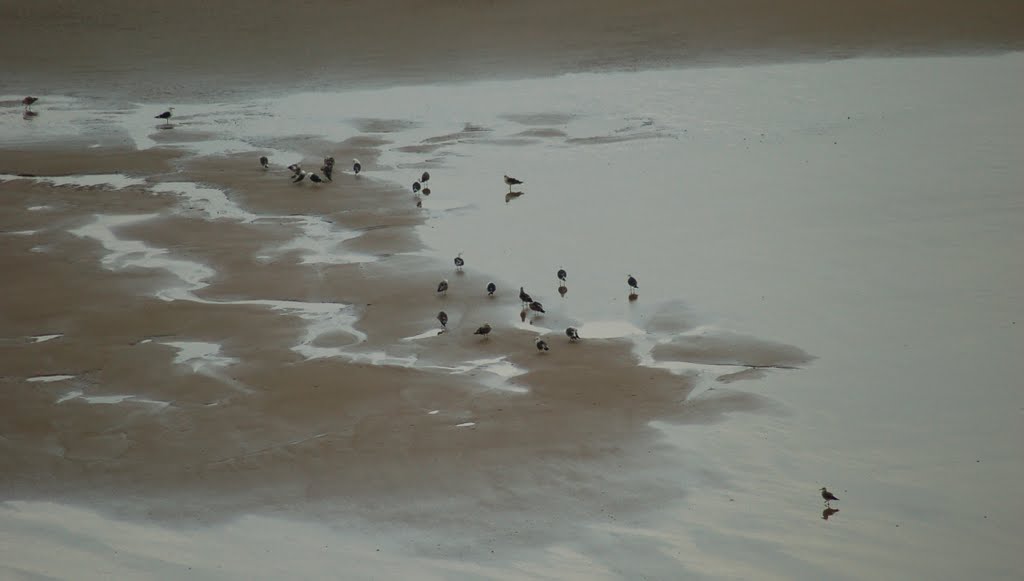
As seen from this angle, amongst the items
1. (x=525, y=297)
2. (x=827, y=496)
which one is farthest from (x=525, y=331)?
(x=827, y=496)

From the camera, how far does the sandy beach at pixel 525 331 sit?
28.6ft


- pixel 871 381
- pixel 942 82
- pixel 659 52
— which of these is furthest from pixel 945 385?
pixel 659 52

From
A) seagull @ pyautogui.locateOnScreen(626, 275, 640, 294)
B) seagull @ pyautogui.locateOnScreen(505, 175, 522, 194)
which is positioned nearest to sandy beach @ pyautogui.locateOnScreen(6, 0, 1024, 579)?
seagull @ pyautogui.locateOnScreen(626, 275, 640, 294)

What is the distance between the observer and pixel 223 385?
37.0 feet

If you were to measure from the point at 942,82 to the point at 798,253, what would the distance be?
34.4 feet

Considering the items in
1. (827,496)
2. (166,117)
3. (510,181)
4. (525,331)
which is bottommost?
(827,496)

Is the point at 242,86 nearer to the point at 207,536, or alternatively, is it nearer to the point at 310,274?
the point at 310,274

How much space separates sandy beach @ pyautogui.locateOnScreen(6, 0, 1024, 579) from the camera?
8703 millimetres

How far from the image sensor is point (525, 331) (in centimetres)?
1229

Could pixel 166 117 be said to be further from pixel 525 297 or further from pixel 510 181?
pixel 525 297

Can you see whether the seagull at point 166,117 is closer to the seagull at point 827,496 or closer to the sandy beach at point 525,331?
the sandy beach at point 525,331

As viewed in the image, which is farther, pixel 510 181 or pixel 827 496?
pixel 510 181

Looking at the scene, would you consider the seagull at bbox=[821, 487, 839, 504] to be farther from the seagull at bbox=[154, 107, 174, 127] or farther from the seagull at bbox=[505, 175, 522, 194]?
the seagull at bbox=[154, 107, 174, 127]

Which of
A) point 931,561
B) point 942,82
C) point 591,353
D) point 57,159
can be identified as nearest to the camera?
point 931,561
